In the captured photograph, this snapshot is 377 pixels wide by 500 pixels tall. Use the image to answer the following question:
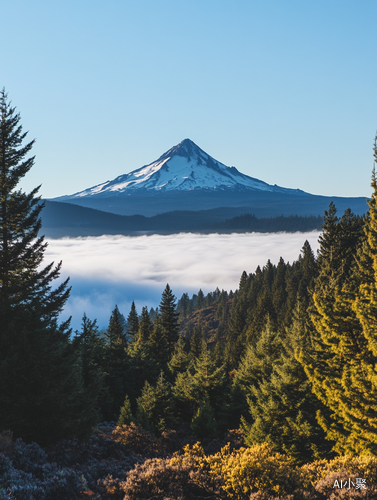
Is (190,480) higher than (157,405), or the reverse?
(190,480)

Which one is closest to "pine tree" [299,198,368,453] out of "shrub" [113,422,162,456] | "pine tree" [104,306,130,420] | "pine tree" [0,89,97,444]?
"shrub" [113,422,162,456]

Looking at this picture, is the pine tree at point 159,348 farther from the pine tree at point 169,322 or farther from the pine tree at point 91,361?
the pine tree at point 91,361

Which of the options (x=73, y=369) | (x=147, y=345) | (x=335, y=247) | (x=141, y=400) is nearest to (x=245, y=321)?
(x=147, y=345)

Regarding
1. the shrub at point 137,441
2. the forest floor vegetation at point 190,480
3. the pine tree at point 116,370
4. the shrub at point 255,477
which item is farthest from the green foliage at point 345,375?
the pine tree at point 116,370

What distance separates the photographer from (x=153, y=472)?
9133mm

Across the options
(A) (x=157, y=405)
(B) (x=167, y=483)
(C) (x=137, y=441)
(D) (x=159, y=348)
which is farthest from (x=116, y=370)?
(B) (x=167, y=483)

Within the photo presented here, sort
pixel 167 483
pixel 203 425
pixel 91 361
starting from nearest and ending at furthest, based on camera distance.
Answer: pixel 167 483 < pixel 203 425 < pixel 91 361

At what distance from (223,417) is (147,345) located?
63.3 feet

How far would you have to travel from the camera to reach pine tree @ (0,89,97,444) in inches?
550

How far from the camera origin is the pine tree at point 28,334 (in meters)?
14.0

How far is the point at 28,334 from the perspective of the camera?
15383 mm

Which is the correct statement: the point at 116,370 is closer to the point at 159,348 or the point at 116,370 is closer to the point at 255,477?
the point at 159,348

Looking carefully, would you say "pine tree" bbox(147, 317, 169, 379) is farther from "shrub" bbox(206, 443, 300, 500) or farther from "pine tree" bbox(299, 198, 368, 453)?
"shrub" bbox(206, 443, 300, 500)

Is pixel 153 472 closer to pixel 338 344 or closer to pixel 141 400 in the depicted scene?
pixel 338 344
